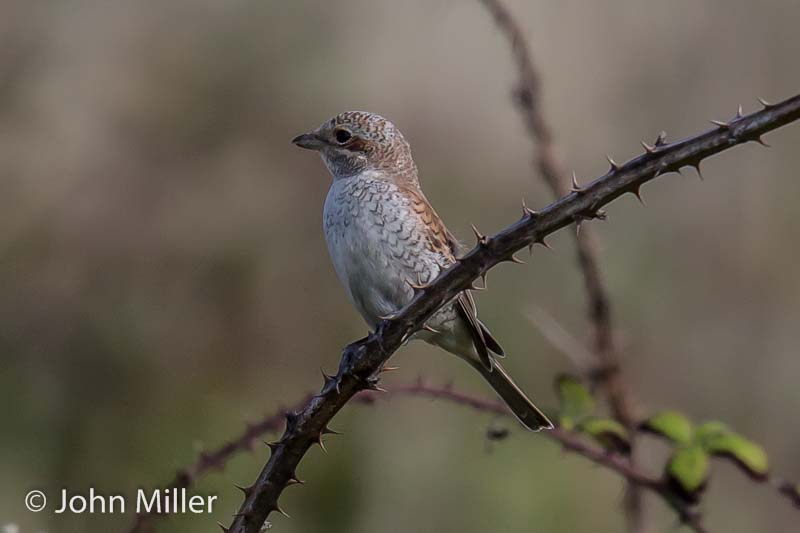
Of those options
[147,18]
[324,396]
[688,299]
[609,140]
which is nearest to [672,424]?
[324,396]

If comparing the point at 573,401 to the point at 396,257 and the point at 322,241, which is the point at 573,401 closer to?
the point at 396,257

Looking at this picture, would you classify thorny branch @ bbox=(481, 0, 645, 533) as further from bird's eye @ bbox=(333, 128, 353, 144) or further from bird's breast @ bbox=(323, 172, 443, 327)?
bird's eye @ bbox=(333, 128, 353, 144)

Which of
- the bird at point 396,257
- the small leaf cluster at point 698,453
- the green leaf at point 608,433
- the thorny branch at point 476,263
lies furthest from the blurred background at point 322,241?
the thorny branch at point 476,263

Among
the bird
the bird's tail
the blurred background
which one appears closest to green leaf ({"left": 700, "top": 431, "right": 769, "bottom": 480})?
the bird's tail

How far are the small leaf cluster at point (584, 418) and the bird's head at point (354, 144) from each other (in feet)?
4.49

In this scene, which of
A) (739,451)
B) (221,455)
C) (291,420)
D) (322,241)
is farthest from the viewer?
(322,241)

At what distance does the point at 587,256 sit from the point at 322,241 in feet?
11.1

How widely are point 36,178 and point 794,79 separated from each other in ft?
14.8

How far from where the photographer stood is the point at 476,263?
218 cm

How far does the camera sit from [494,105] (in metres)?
7.12

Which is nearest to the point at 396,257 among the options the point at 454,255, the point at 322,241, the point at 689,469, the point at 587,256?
the point at 454,255

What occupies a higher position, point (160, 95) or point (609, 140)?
point (609, 140)

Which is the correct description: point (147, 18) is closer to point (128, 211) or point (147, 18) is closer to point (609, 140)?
point (128, 211)

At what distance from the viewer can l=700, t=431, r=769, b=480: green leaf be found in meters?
2.80
